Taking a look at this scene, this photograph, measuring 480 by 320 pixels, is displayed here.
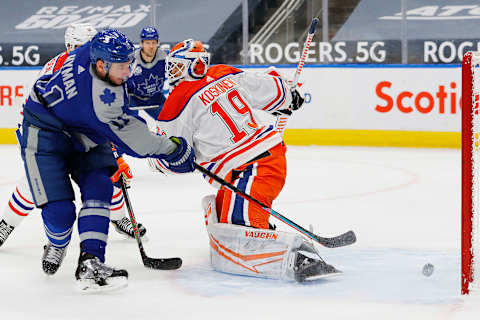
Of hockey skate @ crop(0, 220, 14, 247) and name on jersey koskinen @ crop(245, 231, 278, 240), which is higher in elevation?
name on jersey koskinen @ crop(245, 231, 278, 240)

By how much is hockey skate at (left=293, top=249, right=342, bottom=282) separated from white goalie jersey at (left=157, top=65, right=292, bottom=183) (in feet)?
1.39

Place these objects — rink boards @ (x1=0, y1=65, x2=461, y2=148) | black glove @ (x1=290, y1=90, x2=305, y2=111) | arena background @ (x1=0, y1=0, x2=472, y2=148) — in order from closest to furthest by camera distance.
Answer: black glove @ (x1=290, y1=90, x2=305, y2=111) < rink boards @ (x1=0, y1=65, x2=461, y2=148) < arena background @ (x1=0, y1=0, x2=472, y2=148)

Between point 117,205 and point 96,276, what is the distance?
37.0 inches

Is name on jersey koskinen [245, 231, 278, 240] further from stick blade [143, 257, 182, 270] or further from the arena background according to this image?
the arena background

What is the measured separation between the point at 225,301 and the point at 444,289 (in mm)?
700

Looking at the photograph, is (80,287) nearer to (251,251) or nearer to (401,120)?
(251,251)

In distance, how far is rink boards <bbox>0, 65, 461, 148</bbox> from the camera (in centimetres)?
702

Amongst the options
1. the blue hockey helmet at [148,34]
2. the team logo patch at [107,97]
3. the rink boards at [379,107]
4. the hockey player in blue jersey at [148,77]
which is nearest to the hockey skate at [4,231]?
the team logo patch at [107,97]

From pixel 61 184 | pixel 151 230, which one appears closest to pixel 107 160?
pixel 61 184

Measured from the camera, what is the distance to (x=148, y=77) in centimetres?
533

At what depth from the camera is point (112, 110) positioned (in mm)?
2572

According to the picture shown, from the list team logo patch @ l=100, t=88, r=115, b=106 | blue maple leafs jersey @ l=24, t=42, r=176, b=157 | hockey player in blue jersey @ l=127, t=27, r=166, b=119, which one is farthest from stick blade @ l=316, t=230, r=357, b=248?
hockey player in blue jersey @ l=127, t=27, r=166, b=119

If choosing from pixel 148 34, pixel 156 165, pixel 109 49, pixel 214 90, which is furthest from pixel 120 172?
pixel 148 34

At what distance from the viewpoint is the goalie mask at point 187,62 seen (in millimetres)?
3059
